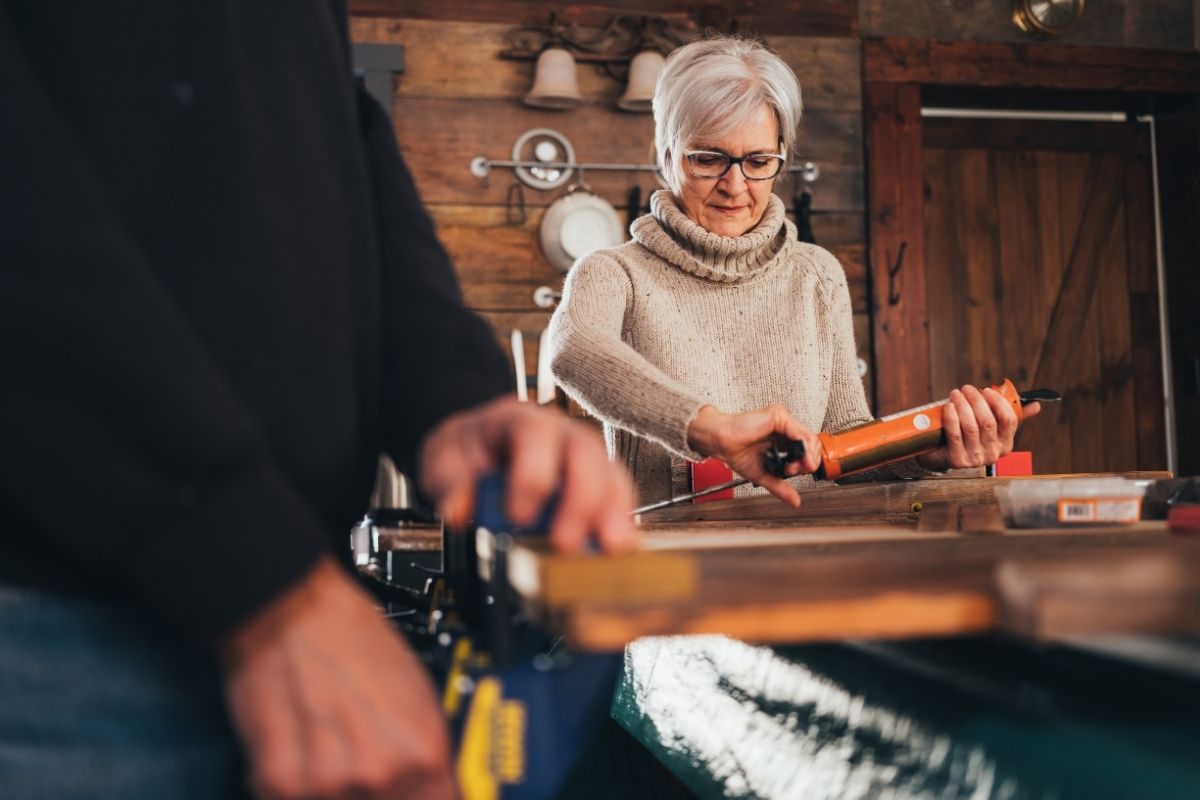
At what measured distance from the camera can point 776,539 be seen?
0.80 meters

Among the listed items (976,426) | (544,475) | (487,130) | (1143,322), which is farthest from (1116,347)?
(544,475)

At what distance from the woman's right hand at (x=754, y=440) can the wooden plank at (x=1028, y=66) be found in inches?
110

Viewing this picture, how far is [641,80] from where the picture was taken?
3.42m

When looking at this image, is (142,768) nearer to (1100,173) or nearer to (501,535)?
(501,535)

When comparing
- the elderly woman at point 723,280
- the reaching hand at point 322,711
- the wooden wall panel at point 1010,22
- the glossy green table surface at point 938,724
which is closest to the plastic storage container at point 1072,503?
the glossy green table surface at point 938,724

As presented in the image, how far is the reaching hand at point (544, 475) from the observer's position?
0.48m

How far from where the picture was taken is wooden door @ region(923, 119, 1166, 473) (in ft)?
12.8

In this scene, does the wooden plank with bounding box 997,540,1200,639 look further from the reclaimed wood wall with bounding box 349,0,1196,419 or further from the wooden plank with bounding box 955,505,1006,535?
the reclaimed wood wall with bounding box 349,0,1196,419

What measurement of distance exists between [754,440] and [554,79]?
2429 millimetres

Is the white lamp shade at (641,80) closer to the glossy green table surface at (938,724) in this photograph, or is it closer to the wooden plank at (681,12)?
the wooden plank at (681,12)

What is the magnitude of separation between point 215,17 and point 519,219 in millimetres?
2973

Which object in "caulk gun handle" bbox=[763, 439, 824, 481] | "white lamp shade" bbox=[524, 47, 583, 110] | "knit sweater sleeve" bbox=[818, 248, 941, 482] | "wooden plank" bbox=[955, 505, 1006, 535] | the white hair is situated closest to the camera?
"wooden plank" bbox=[955, 505, 1006, 535]

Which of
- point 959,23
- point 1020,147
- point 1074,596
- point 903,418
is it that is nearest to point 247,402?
point 1074,596

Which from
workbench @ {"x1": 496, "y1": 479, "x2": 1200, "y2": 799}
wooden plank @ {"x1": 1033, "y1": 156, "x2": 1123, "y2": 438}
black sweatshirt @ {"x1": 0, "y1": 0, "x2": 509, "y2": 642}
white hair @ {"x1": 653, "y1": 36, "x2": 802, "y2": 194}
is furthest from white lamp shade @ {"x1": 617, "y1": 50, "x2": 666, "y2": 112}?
black sweatshirt @ {"x1": 0, "y1": 0, "x2": 509, "y2": 642}
